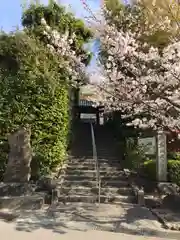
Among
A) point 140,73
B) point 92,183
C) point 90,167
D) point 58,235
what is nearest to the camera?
point 58,235

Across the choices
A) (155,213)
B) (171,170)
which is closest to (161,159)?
(171,170)

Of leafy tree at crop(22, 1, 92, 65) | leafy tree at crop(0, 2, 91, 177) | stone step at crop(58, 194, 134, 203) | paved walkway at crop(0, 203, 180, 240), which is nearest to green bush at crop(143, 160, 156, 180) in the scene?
stone step at crop(58, 194, 134, 203)

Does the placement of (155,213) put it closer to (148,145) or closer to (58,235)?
(58,235)

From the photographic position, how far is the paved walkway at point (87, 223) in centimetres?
674

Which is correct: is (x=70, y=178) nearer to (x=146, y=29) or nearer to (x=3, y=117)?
(x=3, y=117)

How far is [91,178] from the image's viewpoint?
432 inches

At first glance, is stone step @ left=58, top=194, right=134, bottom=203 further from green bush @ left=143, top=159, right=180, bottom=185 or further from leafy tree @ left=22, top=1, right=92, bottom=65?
leafy tree @ left=22, top=1, right=92, bottom=65

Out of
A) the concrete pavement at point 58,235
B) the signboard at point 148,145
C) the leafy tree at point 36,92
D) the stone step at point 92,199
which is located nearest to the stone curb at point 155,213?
the stone step at point 92,199

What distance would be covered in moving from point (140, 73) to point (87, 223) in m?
3.43

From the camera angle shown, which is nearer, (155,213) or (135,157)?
(155,213)

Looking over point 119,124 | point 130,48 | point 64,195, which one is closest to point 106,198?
point 64,195

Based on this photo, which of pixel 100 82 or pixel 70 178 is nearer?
pixel 100 82

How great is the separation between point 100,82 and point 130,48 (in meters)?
1.01

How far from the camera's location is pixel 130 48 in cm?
760
